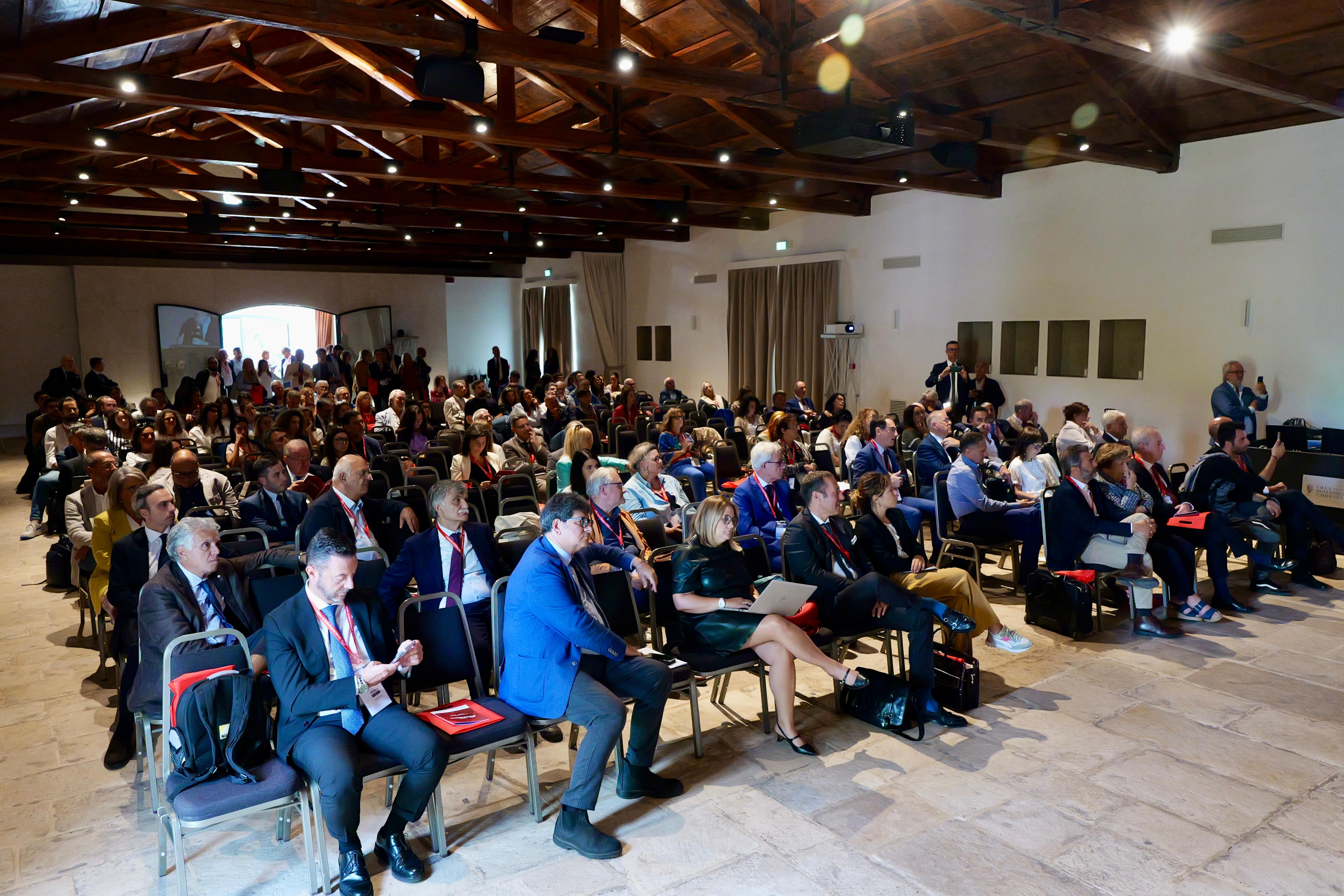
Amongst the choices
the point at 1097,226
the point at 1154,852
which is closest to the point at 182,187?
the point at 1097,226

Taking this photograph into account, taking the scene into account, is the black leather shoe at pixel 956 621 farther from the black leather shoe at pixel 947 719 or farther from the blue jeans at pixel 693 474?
the blue jeans at pixel 693 474

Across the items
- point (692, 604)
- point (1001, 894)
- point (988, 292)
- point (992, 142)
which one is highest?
point (992, 142)

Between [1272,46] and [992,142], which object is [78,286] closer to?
[992,142]

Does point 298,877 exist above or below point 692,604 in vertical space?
below

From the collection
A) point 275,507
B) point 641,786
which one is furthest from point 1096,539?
point 275,507

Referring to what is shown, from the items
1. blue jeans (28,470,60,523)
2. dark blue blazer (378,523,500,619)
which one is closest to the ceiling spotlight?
dark blue blazer (378,523,500,619)

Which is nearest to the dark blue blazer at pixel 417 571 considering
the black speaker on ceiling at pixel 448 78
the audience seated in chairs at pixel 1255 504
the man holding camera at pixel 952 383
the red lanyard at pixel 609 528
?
the red lanyard at pixel 609 528

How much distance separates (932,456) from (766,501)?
89.2 inches

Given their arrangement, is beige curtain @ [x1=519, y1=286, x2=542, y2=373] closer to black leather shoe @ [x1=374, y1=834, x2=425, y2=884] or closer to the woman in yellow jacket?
the woman in yellow jacket

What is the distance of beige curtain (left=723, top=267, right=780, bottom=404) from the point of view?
583 inches

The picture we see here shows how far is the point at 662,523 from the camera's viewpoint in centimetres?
523

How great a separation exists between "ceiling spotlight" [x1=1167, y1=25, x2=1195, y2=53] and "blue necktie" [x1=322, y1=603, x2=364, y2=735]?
5.85 m

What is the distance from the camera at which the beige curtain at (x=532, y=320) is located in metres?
20.8

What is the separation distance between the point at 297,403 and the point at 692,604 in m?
9.97
